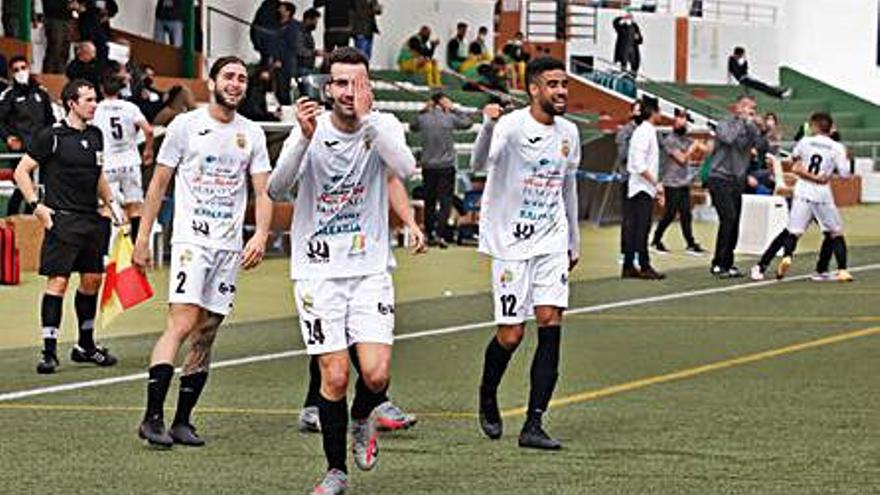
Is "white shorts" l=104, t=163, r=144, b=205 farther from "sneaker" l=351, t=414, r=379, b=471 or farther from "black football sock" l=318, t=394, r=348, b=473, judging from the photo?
"black football sock" l=318, t=394, r=348, b=473

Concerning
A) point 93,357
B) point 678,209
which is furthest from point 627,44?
point 93,357

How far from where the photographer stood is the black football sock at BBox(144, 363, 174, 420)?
1154cm

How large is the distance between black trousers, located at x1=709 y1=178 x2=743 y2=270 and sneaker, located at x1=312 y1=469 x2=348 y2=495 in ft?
47.9

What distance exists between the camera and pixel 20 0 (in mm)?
31359

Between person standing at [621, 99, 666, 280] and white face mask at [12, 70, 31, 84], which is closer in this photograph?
person standing at [621, 99, 666, 280]

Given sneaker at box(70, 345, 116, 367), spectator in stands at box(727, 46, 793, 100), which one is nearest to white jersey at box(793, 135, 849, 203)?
sneaker at box(70, 345, 116, 367)

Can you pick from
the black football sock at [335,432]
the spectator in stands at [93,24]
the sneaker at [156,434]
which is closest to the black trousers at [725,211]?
the spectator in stands at [93,24]

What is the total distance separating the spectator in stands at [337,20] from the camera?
1480 inches

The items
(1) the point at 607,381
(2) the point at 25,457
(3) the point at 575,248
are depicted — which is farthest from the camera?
(1) the point at 607,381

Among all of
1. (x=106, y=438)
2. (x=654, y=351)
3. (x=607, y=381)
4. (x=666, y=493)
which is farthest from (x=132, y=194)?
(x=666, y=493)

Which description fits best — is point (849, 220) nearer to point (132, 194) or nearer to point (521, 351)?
point (132, 194)

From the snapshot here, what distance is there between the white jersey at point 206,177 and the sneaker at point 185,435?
0.96 metres

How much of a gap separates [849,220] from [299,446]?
2672 cm

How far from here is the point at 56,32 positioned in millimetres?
31109
